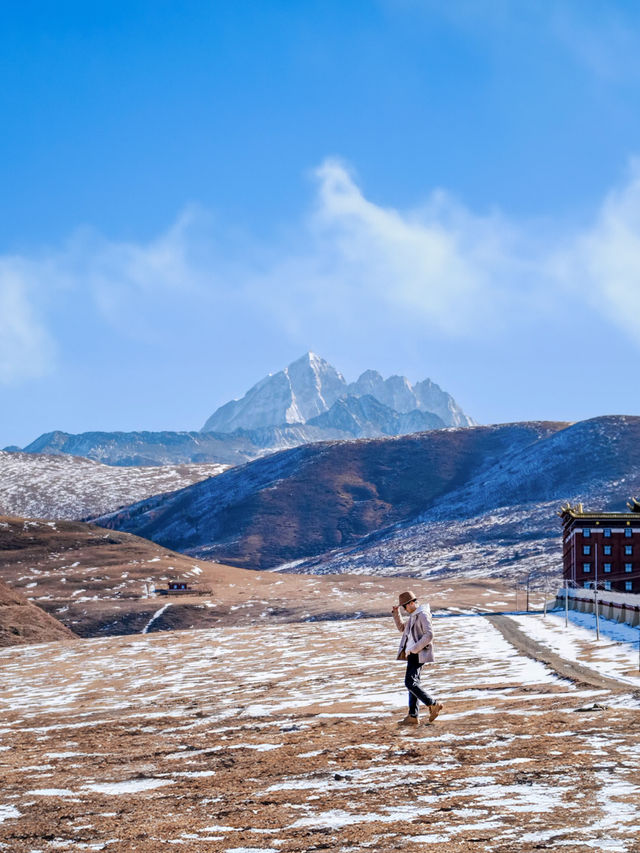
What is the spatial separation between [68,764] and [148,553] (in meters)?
140

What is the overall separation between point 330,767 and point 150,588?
119965 millimetres

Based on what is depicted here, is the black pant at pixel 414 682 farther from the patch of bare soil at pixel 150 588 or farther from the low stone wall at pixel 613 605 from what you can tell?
the patch of bare soil at pixel 150 588

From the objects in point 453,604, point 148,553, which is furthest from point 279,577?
point 453,604

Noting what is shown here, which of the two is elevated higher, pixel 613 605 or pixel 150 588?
pixel 613 605

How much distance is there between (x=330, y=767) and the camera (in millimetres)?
13484

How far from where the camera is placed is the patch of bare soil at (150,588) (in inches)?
4326

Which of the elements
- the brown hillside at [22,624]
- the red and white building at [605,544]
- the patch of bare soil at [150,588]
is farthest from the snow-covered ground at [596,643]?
the patch of bare soil at [150,588]

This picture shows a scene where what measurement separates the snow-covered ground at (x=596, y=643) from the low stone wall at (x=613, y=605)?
0.45 meters

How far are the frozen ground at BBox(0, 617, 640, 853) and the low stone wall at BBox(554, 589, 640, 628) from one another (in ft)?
39.4

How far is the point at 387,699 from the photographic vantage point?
2102 centimetres

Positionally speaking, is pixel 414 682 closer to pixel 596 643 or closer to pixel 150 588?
pixel 596 643

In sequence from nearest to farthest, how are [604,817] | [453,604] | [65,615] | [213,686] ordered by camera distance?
1. [604,817]
2. [213,686]
3. [65,615]
4. [453,604]

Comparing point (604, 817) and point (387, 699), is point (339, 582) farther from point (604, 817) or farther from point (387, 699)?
point (604, 817)

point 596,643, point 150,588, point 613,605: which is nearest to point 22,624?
point 613,605
